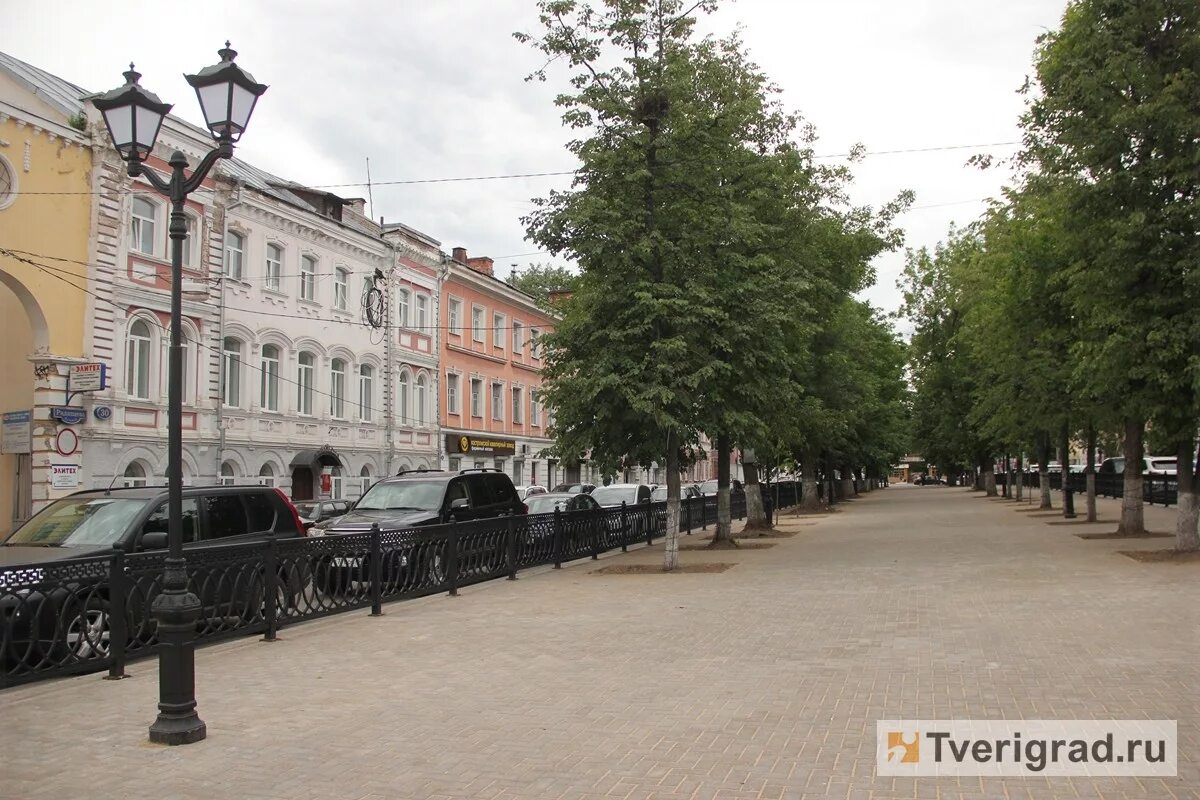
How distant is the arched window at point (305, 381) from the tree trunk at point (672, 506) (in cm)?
1788

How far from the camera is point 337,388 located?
34156mm

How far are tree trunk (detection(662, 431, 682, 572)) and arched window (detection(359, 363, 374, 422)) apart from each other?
66.1 ft

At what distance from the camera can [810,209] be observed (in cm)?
2509

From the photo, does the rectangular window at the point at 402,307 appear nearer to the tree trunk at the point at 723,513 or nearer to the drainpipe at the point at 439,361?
the drainpipe at the point at 439,361

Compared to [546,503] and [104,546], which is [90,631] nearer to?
[104,546]

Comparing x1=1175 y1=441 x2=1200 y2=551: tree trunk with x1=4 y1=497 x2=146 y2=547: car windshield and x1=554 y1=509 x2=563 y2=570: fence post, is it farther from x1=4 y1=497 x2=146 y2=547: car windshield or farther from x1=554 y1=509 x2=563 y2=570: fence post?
x1=4 y1=497 x2=146 y2=547: car windshield

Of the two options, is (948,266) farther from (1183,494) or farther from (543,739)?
(543,739)

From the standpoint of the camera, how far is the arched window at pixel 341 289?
34.1 metres

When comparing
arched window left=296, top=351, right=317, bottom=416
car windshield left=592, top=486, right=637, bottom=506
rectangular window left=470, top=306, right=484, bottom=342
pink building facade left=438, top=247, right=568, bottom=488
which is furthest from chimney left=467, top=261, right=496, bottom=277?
car windshield left=592, top=486, right=637, bottom=506

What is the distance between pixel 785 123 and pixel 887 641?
18.3 m

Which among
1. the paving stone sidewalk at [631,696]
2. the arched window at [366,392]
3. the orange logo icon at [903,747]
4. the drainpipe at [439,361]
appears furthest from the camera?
the drainpipe at [439,361]

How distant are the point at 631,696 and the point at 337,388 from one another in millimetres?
28734

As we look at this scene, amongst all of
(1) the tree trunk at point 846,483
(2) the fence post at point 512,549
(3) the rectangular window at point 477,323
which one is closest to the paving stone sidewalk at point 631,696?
(2) the fence post at point 512,549

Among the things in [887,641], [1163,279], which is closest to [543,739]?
[887,641]
